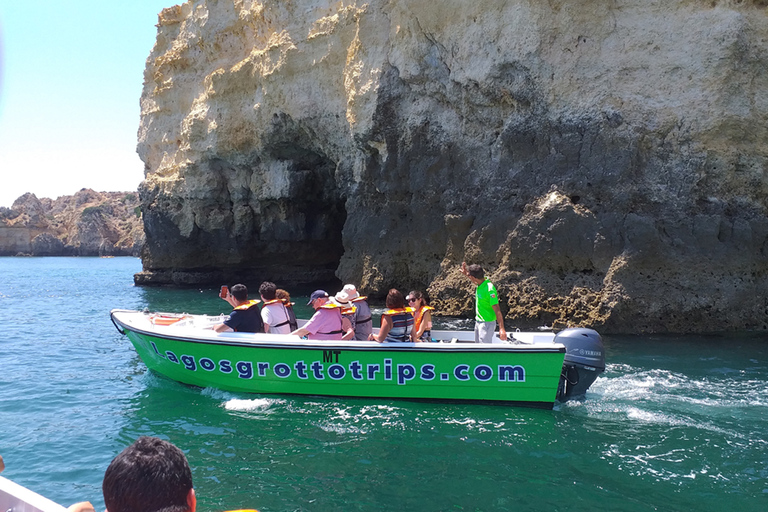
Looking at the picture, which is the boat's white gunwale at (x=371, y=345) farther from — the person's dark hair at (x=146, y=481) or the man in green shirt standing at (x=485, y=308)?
the person's dark hair at (x=146, y=481)

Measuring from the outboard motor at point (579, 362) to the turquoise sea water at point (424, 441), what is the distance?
22 cm

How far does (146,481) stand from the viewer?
2.11 m

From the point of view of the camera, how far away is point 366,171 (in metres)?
18.2

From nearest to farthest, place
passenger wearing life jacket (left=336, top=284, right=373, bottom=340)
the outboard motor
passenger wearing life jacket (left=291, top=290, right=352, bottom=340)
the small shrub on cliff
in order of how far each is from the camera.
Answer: the outboard motor < passenger wearing life jacket (left=291, top=290, right=352, bottom=340) < passenger wearing life jacket (left=336, top=284, right=373, bottom=340) < the small shrub on cliff

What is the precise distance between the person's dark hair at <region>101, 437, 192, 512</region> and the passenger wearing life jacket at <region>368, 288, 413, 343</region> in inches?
229

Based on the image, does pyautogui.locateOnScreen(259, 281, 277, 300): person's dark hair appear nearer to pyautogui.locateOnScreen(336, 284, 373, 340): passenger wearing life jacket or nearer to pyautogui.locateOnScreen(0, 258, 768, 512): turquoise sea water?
pyautogui.locateOnScreen(336, 284, 373, 340): passenger wearing life jacket

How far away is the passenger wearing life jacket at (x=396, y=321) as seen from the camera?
799 cm

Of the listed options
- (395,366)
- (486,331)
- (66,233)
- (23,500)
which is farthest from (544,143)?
(66,233)

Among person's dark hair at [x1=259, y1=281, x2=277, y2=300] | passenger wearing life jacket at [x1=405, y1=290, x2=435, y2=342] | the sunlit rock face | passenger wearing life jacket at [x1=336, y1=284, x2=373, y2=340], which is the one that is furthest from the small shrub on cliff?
passenger wearing life jacket at [x1=405, y1=290, x2=435, y2=342]

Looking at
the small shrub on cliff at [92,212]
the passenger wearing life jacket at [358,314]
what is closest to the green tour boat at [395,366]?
the passenger wearing life jacket at [358,314]

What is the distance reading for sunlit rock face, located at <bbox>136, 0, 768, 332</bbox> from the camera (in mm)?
12406

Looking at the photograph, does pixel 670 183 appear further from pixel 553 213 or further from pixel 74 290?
pixel 74 290

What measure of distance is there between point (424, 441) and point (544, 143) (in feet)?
29.4

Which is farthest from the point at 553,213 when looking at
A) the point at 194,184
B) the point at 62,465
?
the point at 194,184
